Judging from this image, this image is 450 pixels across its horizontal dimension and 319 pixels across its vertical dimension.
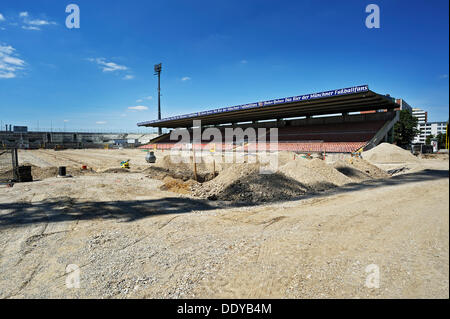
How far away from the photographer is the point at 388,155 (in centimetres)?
2142

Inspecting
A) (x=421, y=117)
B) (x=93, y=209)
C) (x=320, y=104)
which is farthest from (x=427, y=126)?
(x=93, y=209)

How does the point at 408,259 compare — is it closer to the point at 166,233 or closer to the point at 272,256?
the point at 272,256

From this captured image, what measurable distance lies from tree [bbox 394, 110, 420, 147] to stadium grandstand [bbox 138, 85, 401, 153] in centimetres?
204

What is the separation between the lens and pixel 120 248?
201 inches

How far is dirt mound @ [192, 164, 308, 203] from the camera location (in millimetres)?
10125

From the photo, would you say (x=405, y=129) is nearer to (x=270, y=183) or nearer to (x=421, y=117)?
(x=270, y=183)

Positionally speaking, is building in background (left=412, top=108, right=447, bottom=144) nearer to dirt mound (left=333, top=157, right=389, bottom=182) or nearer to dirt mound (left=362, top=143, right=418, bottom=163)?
dirt mound (left=362, top=143, right=418, bottom=163)

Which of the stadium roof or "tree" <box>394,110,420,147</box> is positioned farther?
"tree" <box>394,110,420,147</box>

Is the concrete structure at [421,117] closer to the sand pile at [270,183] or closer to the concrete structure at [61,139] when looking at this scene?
the sand pile at [270,183]

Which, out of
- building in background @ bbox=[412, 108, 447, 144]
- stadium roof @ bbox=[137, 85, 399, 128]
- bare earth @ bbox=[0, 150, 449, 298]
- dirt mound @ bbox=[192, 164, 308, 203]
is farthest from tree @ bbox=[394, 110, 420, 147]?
bare earth @ bbox=[0, 150, 449, 298]

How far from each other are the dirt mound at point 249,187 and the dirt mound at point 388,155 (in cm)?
1416

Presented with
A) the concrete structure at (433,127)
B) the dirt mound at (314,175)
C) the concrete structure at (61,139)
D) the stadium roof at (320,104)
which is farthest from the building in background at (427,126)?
the concrete structure at (61,139)
